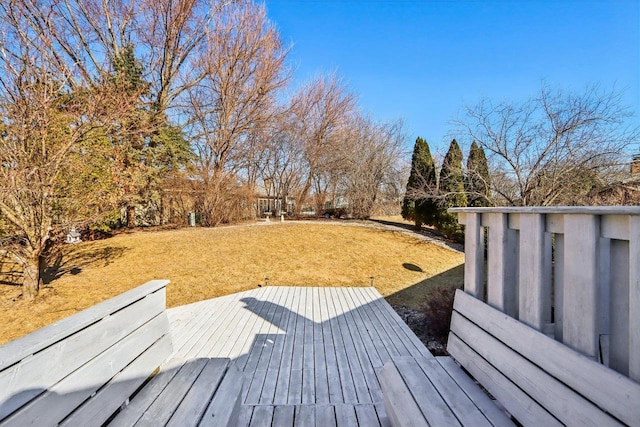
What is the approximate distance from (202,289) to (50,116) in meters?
3.98

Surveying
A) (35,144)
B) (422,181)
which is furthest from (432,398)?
(422,181)

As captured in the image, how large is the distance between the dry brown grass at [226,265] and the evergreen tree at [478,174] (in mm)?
1817

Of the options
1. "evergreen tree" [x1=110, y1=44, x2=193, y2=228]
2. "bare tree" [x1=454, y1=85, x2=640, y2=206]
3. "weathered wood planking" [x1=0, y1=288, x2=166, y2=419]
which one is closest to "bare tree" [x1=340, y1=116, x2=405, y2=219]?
"bare tree" [x1=454, y1=85, x2=640, y2=206]

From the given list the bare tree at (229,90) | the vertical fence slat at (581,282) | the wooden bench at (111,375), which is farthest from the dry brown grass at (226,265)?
the vertical fence slat at (581,282)

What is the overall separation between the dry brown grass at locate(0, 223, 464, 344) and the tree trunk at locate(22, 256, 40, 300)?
0.12m

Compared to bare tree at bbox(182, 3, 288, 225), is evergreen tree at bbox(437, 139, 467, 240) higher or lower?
lower

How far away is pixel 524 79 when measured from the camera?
642 cm

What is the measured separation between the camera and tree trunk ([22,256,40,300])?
457 cm

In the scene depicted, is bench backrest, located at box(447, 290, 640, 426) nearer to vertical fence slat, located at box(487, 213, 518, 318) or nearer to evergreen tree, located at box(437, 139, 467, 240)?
vertical fence slat, located at box(487, 213, 518, 318)

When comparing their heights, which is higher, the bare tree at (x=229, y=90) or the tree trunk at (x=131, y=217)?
the bare tree at (x=229, y=90)

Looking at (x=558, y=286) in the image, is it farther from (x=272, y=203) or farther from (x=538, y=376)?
(x=272, y=203)

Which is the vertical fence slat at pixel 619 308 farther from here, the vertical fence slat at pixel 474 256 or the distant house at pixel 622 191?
the distant house at pixel 622 191

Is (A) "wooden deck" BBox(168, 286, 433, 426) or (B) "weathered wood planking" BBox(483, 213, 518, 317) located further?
(A) "wooden deck" BBox(168, 286, 433, 426)

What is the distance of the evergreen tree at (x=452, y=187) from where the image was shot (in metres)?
8.55
